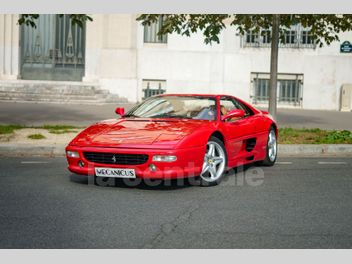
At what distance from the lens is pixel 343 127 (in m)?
18.4

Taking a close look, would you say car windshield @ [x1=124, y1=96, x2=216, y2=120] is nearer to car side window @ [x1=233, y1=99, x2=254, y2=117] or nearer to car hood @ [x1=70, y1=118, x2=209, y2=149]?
car hood @ [x1=70, y1=118, x2=209, y2=149]

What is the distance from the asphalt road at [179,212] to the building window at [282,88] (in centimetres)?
1810

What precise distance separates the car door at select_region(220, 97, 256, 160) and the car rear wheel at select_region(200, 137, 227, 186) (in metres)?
0.26

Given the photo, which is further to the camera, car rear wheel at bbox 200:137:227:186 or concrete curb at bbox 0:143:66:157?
concrete curb at bbox 0:143:66:157

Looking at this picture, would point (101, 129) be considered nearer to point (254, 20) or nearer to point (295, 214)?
point (295, 214)

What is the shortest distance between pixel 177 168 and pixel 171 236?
2.41 meters

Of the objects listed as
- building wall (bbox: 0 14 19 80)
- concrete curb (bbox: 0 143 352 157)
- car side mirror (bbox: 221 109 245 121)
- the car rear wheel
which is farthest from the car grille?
building wall (bbox: 0 14 19 80)

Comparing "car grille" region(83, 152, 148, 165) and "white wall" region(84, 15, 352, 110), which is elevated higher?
"white wall" region(84, 15, 352, 110)

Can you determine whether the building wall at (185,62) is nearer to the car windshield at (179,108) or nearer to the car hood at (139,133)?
the car windshield at (179,108)

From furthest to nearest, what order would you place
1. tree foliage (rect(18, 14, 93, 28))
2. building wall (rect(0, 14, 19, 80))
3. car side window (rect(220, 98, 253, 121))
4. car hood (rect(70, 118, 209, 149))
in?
building wall (rect(0, 14, 19, 80)) → tree foliage (rect(18, 14, 93, 28)) → car side window (rect(220, 98, 253, 121)) → car hood (rect(70, 118, 209, 149))

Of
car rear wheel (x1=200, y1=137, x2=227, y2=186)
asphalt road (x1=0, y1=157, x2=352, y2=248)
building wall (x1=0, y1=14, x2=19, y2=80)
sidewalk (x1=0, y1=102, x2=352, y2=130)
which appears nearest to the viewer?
asphalt road (x1=0, y1=157, x2=352, y2=248)

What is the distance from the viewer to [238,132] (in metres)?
9.57

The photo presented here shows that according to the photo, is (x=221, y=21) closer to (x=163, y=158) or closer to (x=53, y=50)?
(x=163, y=158)

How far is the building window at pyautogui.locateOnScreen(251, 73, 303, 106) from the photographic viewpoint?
92.0 feet
